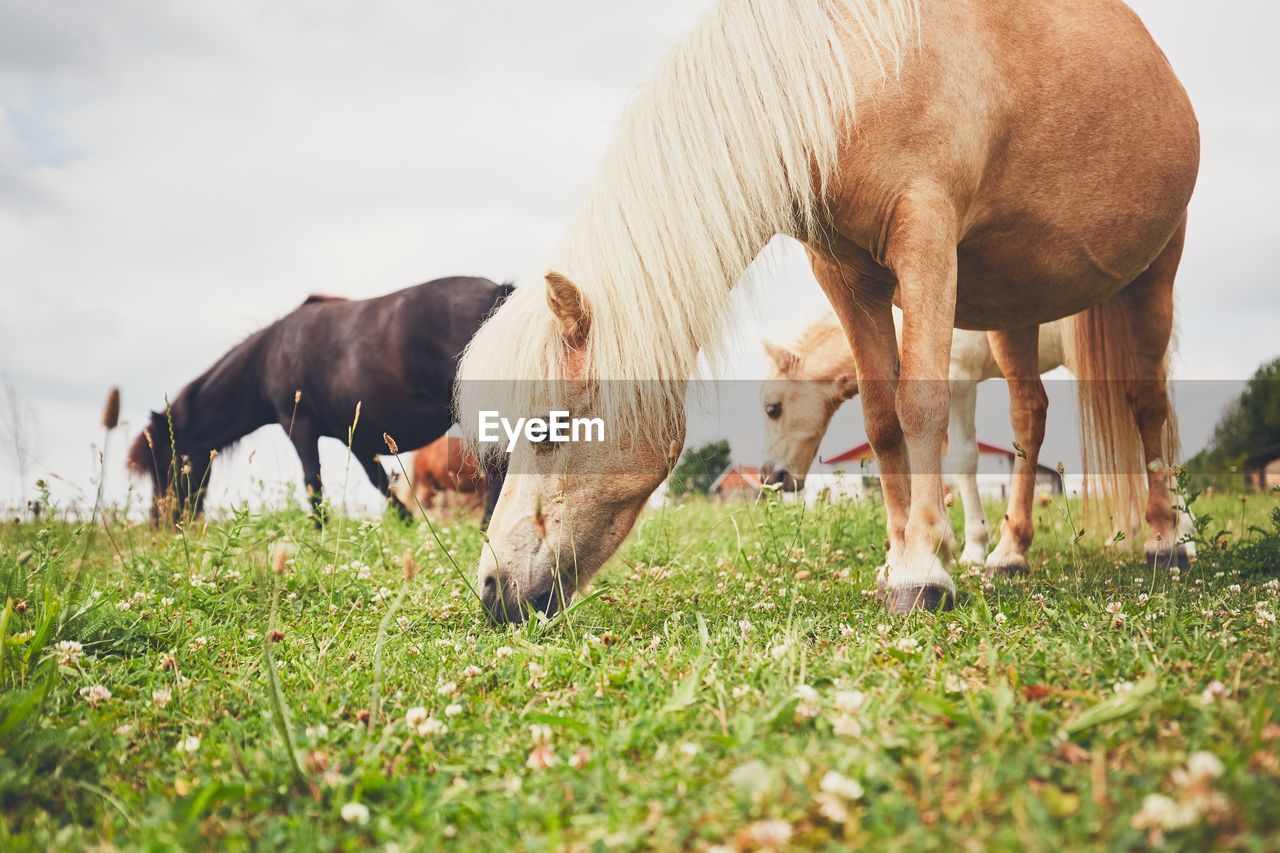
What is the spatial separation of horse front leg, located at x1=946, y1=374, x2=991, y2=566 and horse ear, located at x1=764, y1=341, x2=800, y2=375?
143cm

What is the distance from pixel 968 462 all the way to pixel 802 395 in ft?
5.39

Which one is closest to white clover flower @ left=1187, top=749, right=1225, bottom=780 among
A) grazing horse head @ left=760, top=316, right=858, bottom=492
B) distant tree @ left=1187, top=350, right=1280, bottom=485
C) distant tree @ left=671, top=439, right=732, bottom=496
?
distant tree @ left=671, top=439, right=732, bottom=496

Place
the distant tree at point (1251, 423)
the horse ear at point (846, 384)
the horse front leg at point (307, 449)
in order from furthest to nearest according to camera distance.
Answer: the distant tree at point (1251, 423) < the horse front leg at point (307, 449) < the horse ear at point (846, 384)

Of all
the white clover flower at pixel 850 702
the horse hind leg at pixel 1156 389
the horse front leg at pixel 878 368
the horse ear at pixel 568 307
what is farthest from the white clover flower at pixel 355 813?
the horse hind leg at pixel 1156 389

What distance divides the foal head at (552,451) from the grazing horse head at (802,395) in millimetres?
4206

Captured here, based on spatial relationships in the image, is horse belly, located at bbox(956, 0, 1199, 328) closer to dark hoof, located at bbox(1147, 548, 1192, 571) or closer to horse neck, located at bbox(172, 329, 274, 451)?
dark hoof, located at bbox(1147, 548, 1192, 571)

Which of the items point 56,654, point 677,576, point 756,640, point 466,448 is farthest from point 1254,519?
point 56,654

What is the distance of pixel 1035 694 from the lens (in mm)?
1796

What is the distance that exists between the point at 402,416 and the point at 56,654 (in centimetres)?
499

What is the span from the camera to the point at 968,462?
600 centimetres

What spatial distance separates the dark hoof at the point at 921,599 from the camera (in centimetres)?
293

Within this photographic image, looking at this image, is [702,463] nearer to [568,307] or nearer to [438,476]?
[568,307]

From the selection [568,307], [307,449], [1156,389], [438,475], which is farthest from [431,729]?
[438,475]
